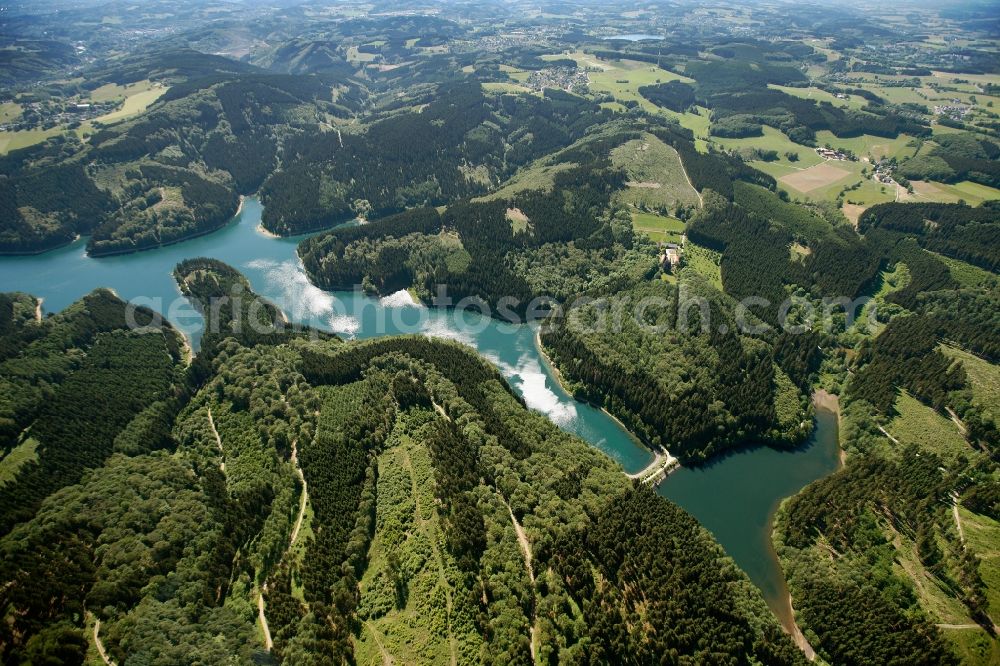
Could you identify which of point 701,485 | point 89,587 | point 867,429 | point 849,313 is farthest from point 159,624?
point 849,313

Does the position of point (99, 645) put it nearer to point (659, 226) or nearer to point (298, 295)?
point (298, 295)

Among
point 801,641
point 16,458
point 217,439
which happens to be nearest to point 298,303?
point 217,439

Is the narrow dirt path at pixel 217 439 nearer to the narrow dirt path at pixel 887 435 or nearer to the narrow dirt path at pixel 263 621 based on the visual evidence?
the narrow dirt path at pixel 263 621

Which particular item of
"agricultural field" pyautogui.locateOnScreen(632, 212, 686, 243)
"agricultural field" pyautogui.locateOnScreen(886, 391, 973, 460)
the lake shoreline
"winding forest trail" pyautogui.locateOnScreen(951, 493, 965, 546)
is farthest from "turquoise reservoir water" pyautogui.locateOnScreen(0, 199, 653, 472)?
"agricultural field" pyautogui.locateOnScreen(632, 212, 686, 243)

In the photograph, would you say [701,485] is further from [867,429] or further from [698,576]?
[867,429]

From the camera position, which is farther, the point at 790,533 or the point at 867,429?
the point at 867,429

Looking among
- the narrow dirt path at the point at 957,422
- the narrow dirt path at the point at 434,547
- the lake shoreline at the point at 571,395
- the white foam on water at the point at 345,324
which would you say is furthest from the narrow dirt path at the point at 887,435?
the white foam on water at the point at 345,324

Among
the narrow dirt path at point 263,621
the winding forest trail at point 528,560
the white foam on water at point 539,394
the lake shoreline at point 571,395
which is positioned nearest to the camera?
the winding forest trail at point 528,560
